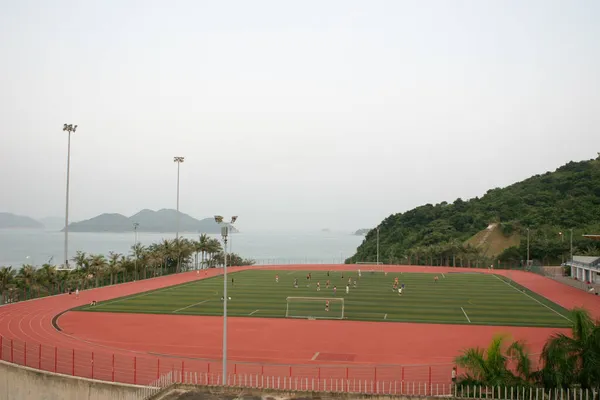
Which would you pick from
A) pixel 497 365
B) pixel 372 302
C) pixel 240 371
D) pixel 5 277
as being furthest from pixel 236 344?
pixel 5 277

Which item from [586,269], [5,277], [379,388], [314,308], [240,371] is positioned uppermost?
[586,269]

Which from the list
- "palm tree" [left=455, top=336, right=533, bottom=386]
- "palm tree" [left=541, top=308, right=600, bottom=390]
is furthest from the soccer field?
"palm tree" [left=541, top=308, right=600, bottom=390]

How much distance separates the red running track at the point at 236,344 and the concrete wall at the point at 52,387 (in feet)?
3.04

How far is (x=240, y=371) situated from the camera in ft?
86.8

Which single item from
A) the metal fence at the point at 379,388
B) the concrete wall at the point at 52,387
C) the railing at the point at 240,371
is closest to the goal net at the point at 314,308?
the railing at the point at 240,371

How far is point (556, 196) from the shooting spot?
141250 millimetres

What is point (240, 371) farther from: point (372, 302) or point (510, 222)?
point (510, 222)

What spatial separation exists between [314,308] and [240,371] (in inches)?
920

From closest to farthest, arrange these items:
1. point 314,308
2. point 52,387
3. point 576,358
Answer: point 576,358 < point 52,387 < point 314,308

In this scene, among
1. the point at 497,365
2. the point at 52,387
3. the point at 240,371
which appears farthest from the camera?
the point at 240,371

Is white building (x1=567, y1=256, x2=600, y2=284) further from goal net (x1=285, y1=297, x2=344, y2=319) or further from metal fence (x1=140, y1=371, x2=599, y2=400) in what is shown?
metal fence (x1=140, y1=371, x2=599, y2=400)

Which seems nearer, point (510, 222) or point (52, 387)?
point (52, 387)

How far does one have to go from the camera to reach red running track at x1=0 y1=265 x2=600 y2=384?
1051 inches

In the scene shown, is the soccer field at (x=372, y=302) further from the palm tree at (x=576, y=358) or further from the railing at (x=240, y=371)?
the palm tree at (x=576, y=358)
